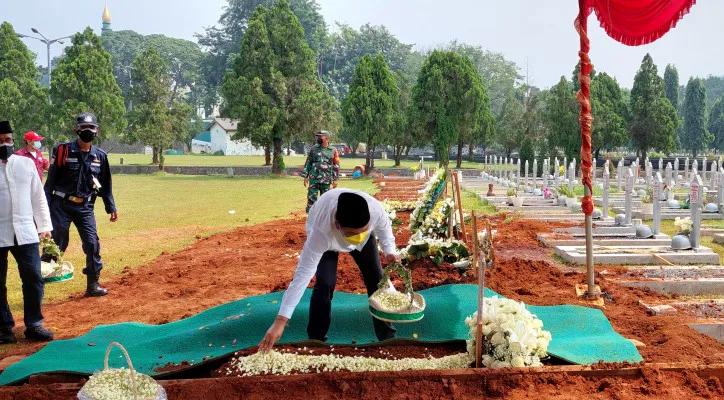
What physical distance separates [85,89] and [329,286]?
34658mm

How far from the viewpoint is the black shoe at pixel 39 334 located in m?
6.31

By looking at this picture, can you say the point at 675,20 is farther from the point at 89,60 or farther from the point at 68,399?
the point at 89,60

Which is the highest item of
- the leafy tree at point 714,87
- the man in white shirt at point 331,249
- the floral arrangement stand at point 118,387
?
the leafy tree at point 714,87

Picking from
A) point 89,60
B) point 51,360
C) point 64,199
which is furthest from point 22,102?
point 51,360

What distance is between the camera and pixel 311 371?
16.4 feet

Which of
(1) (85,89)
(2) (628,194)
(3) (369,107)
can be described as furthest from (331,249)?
(1) (85,89)

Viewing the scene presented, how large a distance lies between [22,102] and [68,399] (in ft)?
123

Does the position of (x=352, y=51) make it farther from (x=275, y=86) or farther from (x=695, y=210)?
(x=695, y=210)

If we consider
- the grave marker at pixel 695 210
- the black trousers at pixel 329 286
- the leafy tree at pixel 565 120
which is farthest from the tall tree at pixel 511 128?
the black trousers at pixel 329 286

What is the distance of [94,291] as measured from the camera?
8281 mm

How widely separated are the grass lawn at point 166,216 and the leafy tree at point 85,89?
5.22 m

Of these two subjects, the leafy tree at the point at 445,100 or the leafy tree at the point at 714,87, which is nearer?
the leafy tree at the point at 445,100

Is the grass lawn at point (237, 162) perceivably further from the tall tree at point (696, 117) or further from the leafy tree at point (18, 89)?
the tall tree at point (696, 117)

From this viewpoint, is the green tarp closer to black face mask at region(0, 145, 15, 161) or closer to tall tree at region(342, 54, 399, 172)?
black face mask at region(0, 145, 15, 161)
